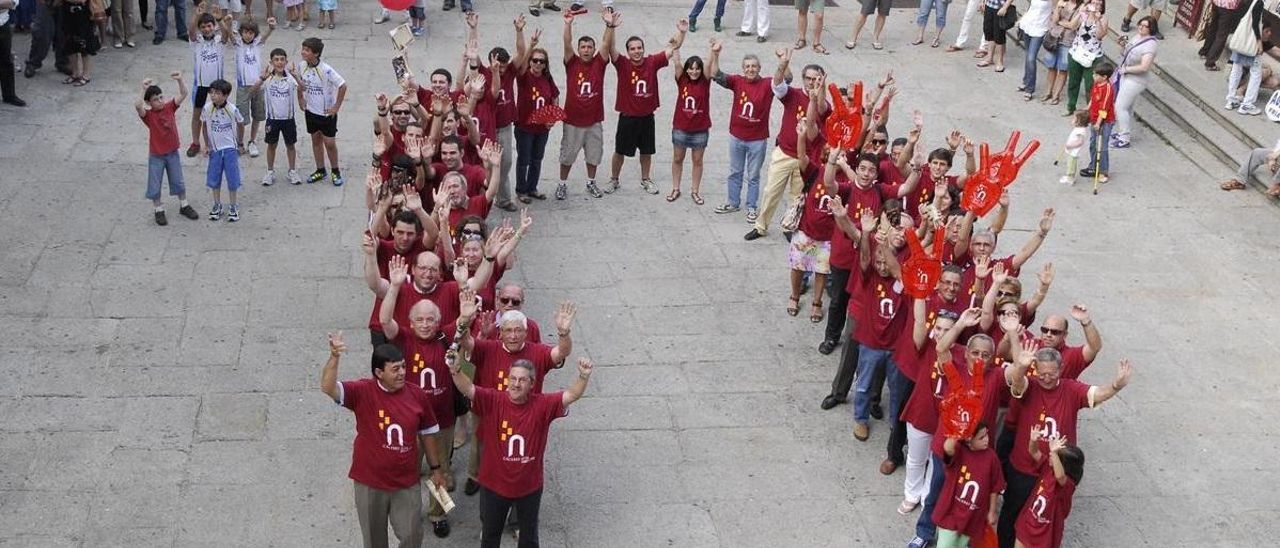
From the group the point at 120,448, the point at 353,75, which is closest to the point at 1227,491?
the point at 120,448

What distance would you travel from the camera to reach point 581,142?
14.2 metres

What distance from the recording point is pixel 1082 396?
8.55 m

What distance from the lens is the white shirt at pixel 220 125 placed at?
42.4ft

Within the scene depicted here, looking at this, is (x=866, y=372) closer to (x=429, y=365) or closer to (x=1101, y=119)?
(x=429, y=365)

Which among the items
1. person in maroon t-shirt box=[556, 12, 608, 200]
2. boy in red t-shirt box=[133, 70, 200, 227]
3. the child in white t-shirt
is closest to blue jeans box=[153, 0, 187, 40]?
boy in red t-shirt box=[133, 70, 200, 227]

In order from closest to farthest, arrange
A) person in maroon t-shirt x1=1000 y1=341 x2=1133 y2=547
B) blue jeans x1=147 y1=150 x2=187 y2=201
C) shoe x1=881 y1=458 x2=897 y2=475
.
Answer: person in maroon t-shirt x1=1000 y1=341 x2=1133 y2=547
shoe x1=881 y1=458 x2=897 y2=475
blue jeans x1=147 y1=150 x2=187 y2=201

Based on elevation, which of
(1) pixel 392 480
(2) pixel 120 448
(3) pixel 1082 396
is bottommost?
(2) pixel 120 448

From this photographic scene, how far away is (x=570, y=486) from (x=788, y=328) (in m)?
3.13

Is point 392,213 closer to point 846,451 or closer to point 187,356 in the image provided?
point 187,356

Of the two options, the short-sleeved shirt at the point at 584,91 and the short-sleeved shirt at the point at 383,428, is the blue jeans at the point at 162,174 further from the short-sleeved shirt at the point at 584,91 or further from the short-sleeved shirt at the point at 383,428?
the short-sleeved shirt at the point at 383,428

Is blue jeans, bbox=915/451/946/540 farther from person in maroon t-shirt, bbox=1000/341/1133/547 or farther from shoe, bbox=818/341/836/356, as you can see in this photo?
shoe, bbox=818/341/836/356

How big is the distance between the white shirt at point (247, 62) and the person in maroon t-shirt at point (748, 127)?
4.76m

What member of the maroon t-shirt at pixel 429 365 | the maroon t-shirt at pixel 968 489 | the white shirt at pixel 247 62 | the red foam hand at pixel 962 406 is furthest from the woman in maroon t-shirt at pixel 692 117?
the maroon t-shirt at pixel 968 489

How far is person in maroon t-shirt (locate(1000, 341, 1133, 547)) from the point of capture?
8477 mm
